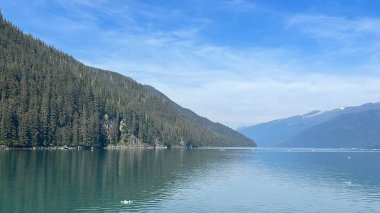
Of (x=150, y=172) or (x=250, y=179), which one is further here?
(x=150, y=172)

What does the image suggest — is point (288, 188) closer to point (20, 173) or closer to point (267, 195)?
point (267, 195)

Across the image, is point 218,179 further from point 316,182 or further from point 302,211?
point 302,211

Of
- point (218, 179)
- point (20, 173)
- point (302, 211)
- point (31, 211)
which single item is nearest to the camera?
point (31, 211)

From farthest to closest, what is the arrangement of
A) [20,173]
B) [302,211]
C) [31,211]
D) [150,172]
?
[150,172] → [20,173] → [302,211] → [31,211]

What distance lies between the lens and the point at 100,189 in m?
81.9

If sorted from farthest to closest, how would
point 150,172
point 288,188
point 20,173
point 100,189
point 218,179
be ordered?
point 150,172, point 218,179, point 20,173, point 288,188, point 100,189

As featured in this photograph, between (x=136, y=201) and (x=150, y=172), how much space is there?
1921 inches

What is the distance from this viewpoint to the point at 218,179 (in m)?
108

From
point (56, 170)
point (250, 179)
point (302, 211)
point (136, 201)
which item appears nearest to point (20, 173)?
point (56, 170)

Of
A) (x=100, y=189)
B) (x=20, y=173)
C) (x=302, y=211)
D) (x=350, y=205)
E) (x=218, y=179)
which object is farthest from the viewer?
(x=218, y=179)

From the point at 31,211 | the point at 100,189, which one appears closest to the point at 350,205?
the point at 100,189

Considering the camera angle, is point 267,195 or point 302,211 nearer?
point 302,211

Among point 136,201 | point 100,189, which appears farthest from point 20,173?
point 136,201

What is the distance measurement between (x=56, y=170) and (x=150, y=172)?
23.9 metres
